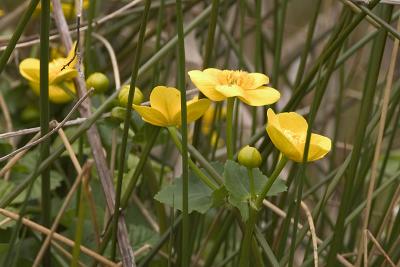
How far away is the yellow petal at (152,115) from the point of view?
0.56 metres

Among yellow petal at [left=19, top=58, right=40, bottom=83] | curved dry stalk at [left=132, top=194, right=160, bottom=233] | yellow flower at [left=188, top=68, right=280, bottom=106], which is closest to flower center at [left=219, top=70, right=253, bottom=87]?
yellow flower at [left=188, top=68, right=280, bottom=106]

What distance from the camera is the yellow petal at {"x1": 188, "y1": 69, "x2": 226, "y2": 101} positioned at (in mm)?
547

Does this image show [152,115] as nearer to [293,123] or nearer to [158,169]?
[293,123]

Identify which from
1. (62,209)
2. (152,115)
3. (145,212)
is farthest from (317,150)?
(145,212)

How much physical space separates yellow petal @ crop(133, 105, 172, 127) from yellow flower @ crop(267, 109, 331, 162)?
9cm

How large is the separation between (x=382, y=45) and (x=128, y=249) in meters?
0.29

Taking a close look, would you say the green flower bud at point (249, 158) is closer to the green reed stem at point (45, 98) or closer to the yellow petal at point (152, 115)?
the yellow petal at point (152, 115)

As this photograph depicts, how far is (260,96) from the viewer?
568 millimetres

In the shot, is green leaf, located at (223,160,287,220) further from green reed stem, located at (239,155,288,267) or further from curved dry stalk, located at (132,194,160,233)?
curved dry stalk, located at (132,194,160,233)

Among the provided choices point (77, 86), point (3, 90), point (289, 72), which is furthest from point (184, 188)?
point (289, 72)

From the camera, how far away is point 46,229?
66 centimetres

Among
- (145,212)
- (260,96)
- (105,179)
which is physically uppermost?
(260,96)

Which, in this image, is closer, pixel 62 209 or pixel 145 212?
pixel 62 209

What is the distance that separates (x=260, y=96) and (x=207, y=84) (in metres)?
0.04
